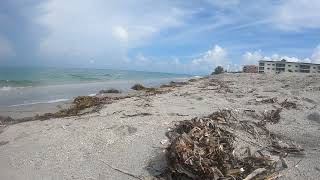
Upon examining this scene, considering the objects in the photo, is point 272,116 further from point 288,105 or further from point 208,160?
point 208,160

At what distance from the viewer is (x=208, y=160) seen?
19.4 feet

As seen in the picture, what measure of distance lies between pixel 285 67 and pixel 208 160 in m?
69.3

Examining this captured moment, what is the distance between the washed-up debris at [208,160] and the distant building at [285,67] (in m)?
62.6

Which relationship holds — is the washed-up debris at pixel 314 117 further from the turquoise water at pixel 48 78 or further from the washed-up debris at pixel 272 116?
the turquoise water at pixel 48 78

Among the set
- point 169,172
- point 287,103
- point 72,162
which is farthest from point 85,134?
point 287,103

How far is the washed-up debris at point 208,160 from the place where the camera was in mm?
5738

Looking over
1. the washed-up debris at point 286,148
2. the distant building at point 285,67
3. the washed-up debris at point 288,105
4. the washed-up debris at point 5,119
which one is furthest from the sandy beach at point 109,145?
the distant building at point 285,67

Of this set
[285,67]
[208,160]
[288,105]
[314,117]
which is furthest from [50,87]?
[285,67]

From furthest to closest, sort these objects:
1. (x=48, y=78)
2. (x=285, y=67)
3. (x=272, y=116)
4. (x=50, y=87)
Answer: (x=285, y=67), (x=48, y=78), (x=50, y=87), (x=272, y=116)

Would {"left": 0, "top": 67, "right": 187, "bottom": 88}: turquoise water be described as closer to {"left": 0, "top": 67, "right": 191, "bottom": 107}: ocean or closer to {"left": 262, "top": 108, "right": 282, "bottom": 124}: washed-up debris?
{"left": 0, "top": 67, "right": 191, "bottom": 107}: ocean

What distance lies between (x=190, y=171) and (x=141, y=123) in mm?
3300

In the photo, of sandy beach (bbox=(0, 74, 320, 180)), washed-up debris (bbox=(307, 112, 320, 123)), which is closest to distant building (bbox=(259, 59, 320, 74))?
washed-up debris (bbox=(307, 112, 320, 123))

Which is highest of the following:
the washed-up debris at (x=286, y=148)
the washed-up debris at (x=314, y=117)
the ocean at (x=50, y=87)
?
the washed-up debris at (x=314, y=117)

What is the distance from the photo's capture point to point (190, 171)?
5.76 metres
